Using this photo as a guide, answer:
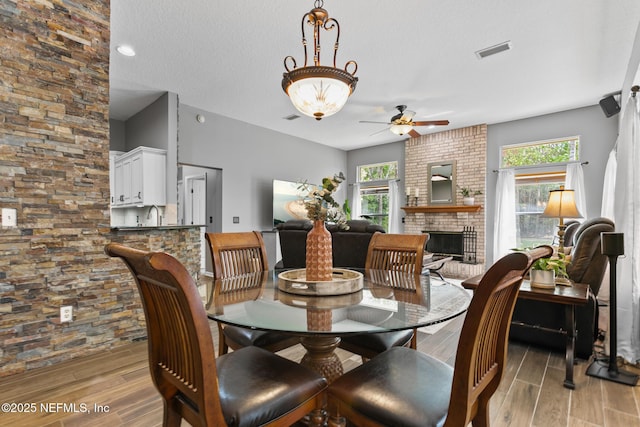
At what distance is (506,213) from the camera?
5738 mm

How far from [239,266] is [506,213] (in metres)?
5.40

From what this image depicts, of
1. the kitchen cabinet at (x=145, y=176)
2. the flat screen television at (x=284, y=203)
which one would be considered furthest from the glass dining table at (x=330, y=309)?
the flat screen television at (x=284, y=203)

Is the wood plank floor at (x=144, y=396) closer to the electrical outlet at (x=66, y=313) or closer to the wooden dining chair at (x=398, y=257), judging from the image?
the electrical outlet at (x=66, y=313)

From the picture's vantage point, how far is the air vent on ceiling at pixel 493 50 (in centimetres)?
324

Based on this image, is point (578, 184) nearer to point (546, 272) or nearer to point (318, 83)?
point (546, 272)

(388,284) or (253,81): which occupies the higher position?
(253,81)

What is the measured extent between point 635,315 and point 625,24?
2664 millimetres

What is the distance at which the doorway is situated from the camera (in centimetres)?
562

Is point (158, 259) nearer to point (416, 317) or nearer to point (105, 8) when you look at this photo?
point (416, 317)

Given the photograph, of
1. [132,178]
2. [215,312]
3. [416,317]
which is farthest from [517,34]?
[132,178]

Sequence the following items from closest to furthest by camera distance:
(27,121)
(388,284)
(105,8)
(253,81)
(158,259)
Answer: (158,259), (388,284), (27,121), (105,8), (253,81)

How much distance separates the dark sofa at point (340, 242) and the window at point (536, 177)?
385cm

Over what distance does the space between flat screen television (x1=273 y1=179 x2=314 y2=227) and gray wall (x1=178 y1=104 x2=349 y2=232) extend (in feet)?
0.41

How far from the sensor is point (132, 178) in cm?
470
